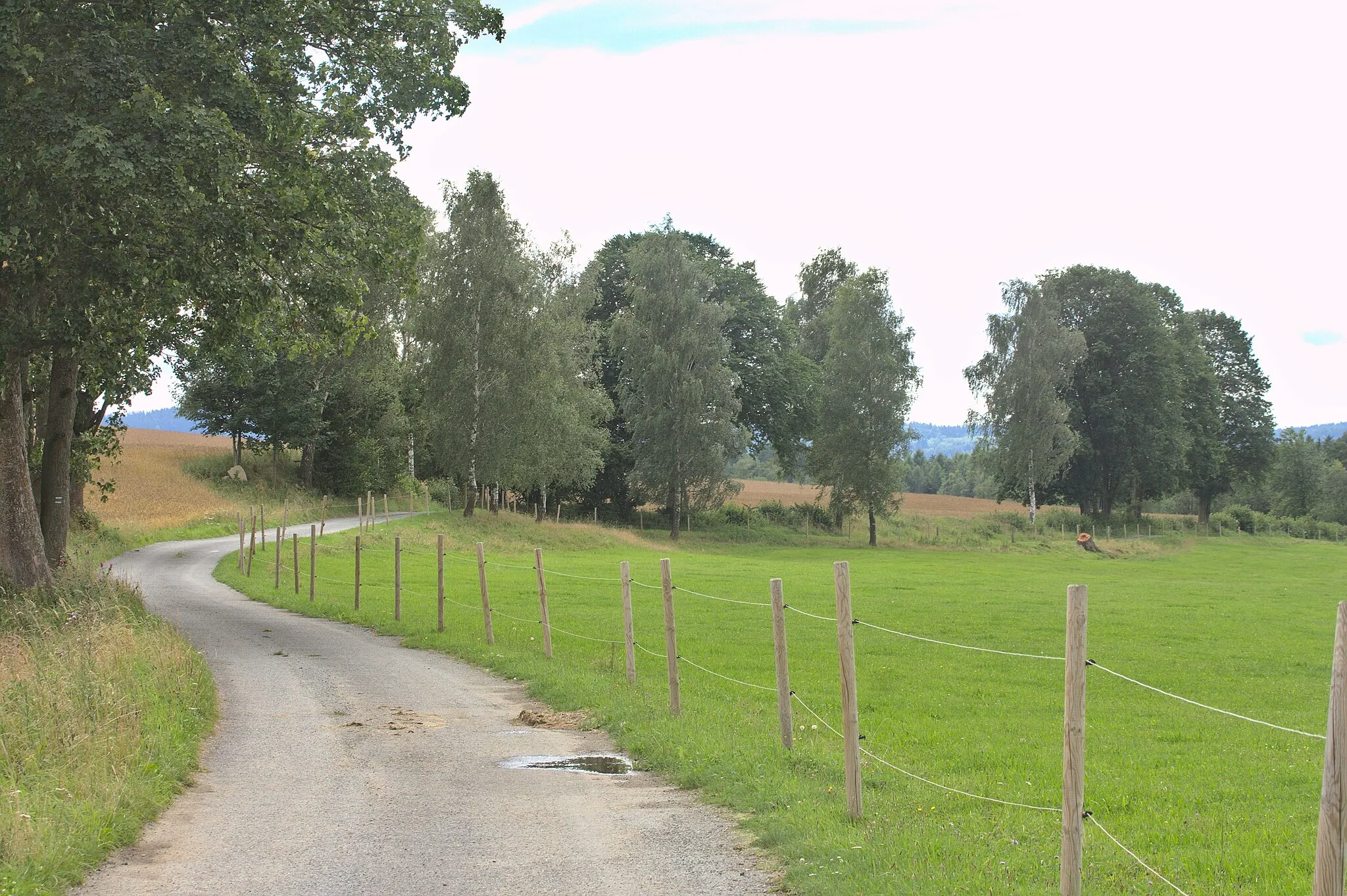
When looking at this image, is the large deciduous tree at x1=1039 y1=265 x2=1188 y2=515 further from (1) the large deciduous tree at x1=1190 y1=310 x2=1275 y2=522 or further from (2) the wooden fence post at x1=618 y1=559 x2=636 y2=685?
(2) the wooden fence post at x1=618 y1=559 x2=636 y2=685

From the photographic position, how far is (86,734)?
952cm

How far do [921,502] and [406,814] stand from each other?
329 feet

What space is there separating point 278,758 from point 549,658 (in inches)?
264

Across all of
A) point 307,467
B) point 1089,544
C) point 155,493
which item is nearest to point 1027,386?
point 1089,544

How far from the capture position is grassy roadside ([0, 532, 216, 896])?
Result: 7.19 meters

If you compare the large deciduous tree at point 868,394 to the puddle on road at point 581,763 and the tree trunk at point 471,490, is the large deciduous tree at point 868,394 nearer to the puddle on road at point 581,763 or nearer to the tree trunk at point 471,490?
the tree trunk at point 471,490

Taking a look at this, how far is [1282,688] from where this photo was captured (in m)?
17.3

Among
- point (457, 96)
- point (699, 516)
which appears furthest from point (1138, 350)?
point (457, 96)

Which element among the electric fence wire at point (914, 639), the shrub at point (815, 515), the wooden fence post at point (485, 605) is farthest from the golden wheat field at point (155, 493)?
the shrub at point (815, 515)

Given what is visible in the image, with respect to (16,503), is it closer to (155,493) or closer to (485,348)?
(485,348)

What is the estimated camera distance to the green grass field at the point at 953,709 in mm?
7566

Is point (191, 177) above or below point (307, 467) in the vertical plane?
above

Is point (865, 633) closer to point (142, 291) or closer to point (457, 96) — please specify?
point (457, 96)

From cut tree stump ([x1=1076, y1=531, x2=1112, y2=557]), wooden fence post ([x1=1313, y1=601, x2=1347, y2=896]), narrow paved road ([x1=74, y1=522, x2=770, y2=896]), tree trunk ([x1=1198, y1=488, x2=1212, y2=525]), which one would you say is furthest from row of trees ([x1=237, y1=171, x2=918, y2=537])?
wooden fence post ([x1=1313, y1=601, x2=1347, y2=896])
